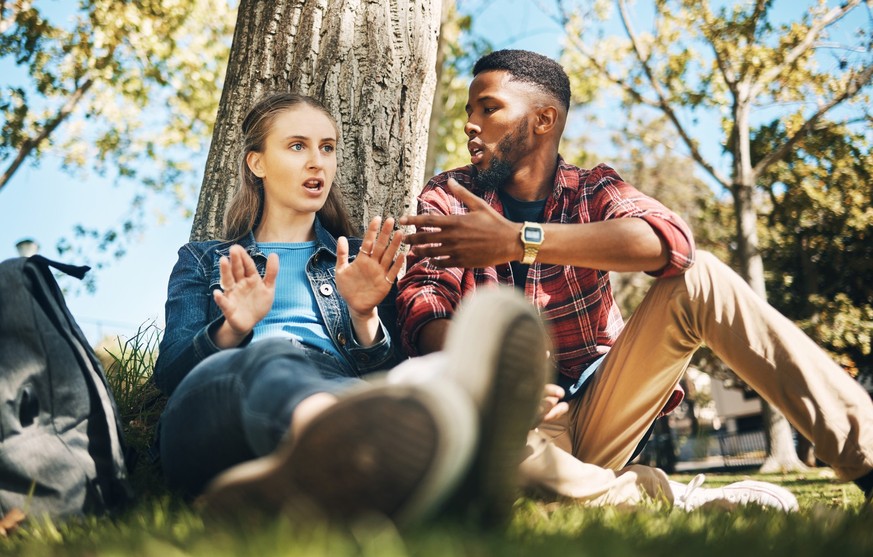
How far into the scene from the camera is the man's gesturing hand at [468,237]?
2.58 meters

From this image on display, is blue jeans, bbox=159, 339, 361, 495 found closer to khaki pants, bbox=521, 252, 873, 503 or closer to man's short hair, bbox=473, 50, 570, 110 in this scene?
khaki pants, bbox=521, 252, 873, 503

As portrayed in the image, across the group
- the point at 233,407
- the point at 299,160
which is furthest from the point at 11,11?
the point at 233,407

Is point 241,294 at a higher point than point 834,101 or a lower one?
lower

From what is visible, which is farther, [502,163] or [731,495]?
[502,163]

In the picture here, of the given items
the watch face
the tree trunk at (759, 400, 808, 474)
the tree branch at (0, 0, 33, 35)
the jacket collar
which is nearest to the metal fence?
the tree trunk at (759, 400, 808, 474)

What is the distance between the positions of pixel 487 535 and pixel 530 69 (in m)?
2.70

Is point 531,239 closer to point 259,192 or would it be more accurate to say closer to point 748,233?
point 259,192

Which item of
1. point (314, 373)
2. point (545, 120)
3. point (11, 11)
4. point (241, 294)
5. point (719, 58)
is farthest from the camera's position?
point (719, 58)

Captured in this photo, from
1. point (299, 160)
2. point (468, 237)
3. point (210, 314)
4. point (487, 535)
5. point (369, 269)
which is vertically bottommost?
point (487, 535)

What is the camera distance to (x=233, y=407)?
1.87 metres

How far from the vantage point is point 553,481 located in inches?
98.5

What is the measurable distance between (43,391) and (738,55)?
1460 cm

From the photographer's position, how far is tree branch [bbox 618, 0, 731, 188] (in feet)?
48.3

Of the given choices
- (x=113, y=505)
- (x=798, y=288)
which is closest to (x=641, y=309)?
(x=113, y=505)
